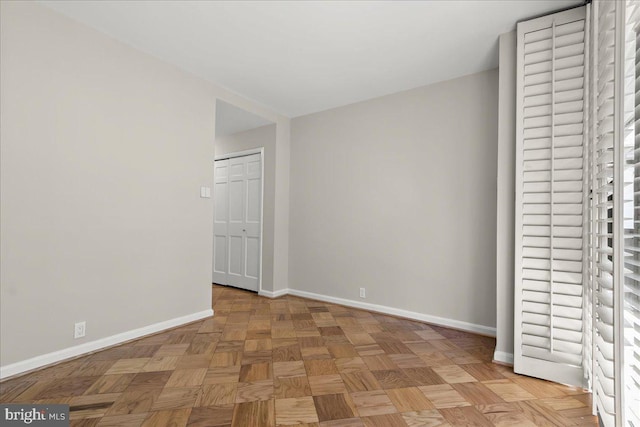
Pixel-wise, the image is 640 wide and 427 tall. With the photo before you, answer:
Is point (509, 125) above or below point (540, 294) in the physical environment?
above

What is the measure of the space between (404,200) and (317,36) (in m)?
1.86

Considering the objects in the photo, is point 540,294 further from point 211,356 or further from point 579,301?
point 211,356

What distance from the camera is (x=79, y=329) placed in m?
2.31

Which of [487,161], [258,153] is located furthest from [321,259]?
[487,161]

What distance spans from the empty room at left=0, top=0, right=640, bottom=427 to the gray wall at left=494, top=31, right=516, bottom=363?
2 centimetres

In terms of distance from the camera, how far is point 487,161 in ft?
9.53

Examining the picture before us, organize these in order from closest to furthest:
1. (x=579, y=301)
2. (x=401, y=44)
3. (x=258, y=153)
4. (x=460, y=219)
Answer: (x=579, y=301) → (x=401, y=44) → (x=460, y=219) → (x=258, y=153)

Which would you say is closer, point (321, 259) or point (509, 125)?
point (509, 125)

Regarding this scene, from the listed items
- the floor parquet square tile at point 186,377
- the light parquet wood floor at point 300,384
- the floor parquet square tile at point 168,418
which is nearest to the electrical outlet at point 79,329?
the light parquet wood floor at point 300,384

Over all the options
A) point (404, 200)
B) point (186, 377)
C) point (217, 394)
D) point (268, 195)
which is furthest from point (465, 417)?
point (268, 195)

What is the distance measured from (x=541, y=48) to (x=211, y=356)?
3.30 meters

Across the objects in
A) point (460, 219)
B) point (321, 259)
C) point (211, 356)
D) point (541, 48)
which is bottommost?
point (211, 356)

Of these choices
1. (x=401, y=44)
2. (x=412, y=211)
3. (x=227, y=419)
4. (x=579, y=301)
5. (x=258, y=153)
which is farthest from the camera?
(x=258, y=153)

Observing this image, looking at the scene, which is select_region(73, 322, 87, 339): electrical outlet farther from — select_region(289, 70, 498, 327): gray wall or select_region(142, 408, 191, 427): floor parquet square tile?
select_region(289, 70, 498, 327): gray wall
